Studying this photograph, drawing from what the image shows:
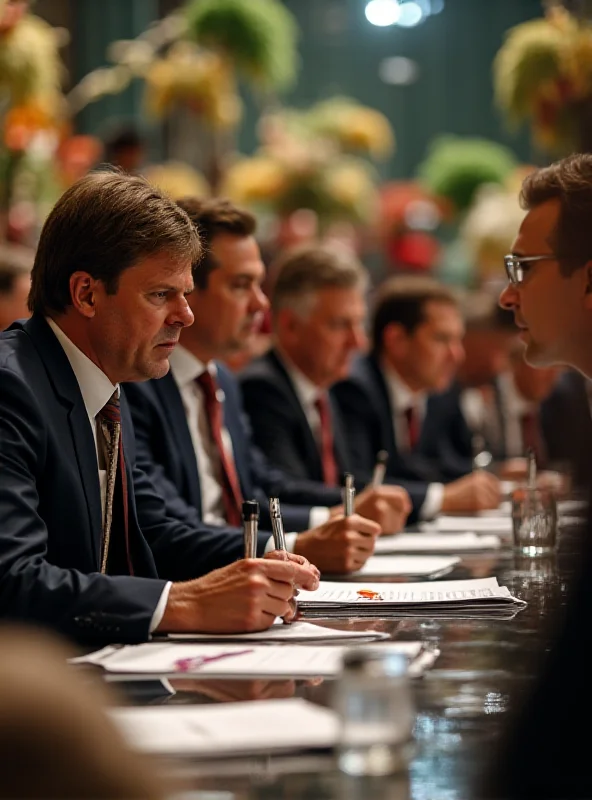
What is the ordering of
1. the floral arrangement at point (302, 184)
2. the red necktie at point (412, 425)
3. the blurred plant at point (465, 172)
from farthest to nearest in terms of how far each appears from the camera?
the blurred plant at point (465, 172) < the floral arrangement at point (302, 184) < the red necktie at point (412, 425)

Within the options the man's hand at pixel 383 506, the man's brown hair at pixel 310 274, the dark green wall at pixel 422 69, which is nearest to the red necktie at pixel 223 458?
the man's hand at pixel 383 506

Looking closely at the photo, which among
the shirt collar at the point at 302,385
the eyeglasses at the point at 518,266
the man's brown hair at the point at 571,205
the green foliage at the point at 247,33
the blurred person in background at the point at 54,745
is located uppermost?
the green foliage at the point at 247,33

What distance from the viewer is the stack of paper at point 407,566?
8.37ft

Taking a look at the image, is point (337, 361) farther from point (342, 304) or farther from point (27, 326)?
point (27, 326)

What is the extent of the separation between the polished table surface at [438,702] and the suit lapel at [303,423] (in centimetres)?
174

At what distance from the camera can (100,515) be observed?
2129 millimetres

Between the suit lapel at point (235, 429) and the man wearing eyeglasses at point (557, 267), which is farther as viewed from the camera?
the suit lapel at point (235, 429)

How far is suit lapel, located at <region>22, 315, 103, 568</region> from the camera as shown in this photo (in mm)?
2091

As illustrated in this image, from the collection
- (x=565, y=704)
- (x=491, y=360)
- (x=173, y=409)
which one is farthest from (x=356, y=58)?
(x=565, y=704)

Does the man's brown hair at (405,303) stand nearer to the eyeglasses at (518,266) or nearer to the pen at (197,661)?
the eyeglasses at (518,266)

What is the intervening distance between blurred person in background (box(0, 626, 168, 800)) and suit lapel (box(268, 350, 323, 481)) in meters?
3.34

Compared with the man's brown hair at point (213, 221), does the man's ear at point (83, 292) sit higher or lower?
lower

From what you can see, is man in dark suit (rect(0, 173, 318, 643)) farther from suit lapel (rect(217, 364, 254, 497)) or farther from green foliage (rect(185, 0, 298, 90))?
green foliage (rect(185, 0, 298, 90))

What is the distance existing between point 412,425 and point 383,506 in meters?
1.98
